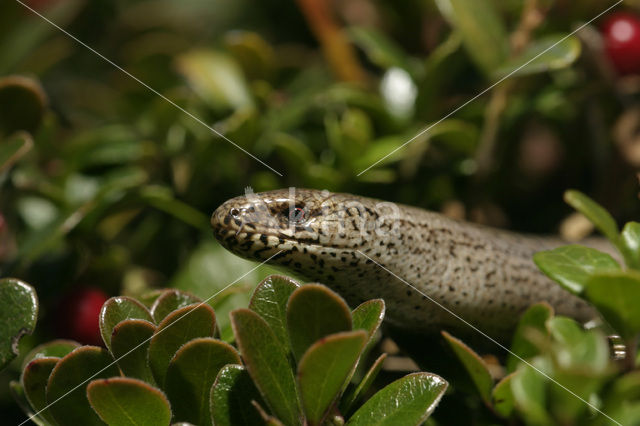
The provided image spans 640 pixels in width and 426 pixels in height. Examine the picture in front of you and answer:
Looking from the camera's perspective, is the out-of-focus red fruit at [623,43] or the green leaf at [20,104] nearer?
the green leaf at [20,104]

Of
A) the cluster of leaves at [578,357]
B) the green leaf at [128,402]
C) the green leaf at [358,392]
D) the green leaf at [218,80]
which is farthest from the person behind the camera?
the green leaf at [218,80]

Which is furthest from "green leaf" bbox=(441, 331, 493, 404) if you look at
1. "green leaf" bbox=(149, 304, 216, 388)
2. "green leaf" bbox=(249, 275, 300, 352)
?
"green leaf" bbox=(149, 304, 216, 388)

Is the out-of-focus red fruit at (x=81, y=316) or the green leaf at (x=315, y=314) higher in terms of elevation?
the green leaf at (x=315, y=314)

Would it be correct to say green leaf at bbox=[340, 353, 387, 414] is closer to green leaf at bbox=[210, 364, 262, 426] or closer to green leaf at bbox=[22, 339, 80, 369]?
green leaf at bbox=[210, 364, 262, 426]

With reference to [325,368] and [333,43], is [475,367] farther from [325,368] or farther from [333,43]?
[333,43]

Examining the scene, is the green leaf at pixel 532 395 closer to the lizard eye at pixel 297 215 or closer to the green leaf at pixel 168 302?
the green leaf at pixel 168 302

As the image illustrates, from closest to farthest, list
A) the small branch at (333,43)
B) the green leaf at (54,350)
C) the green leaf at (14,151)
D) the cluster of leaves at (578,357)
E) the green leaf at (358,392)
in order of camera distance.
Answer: the cluster of leaves at (578,357) → the green leaf at (358,392) → the green leaf at (54,350) → the green leaf at (14,151) → the small branch at (333,43)

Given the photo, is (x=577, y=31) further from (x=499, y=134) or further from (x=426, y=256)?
(x=426, y=256)

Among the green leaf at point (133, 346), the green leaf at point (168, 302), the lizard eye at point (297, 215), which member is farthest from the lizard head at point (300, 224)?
the green leaf at point (133, 346)
